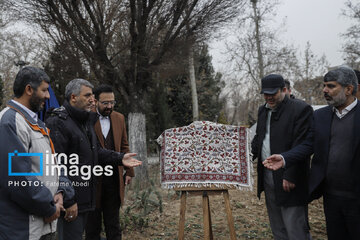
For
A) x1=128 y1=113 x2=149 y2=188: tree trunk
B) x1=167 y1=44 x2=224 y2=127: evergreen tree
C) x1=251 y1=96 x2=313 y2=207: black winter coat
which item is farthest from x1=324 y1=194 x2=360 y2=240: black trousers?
x1=167 y1=44 x2=224 y2=127: evergreen tree

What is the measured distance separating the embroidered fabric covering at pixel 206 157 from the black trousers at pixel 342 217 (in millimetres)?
1058

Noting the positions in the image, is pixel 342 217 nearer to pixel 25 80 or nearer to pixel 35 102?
pixel 35 102

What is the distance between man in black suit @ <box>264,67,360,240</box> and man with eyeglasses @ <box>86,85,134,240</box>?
197cm

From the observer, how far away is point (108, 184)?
376 centimetres

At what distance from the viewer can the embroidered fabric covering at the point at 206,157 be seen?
378 cm

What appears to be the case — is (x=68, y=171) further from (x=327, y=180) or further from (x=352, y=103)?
(x=352, y=103)

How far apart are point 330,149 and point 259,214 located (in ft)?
11.1

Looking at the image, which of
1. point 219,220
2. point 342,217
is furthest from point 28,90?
point 219,220

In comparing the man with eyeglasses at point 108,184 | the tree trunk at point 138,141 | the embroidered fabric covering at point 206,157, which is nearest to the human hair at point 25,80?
the man with eyeglasses at point 108,184

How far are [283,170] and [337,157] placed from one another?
0.59 meters

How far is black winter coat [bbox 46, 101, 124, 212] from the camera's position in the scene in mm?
2844

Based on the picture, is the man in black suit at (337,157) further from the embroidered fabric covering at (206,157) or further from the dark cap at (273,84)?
the embroidered fabric covering at (206,157)

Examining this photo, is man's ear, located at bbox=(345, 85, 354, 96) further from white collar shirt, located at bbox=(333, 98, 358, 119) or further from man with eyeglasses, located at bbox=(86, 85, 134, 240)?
man with eyeglasses, located at bbox=(86, 85, 134, 240)

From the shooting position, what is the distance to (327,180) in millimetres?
2873
